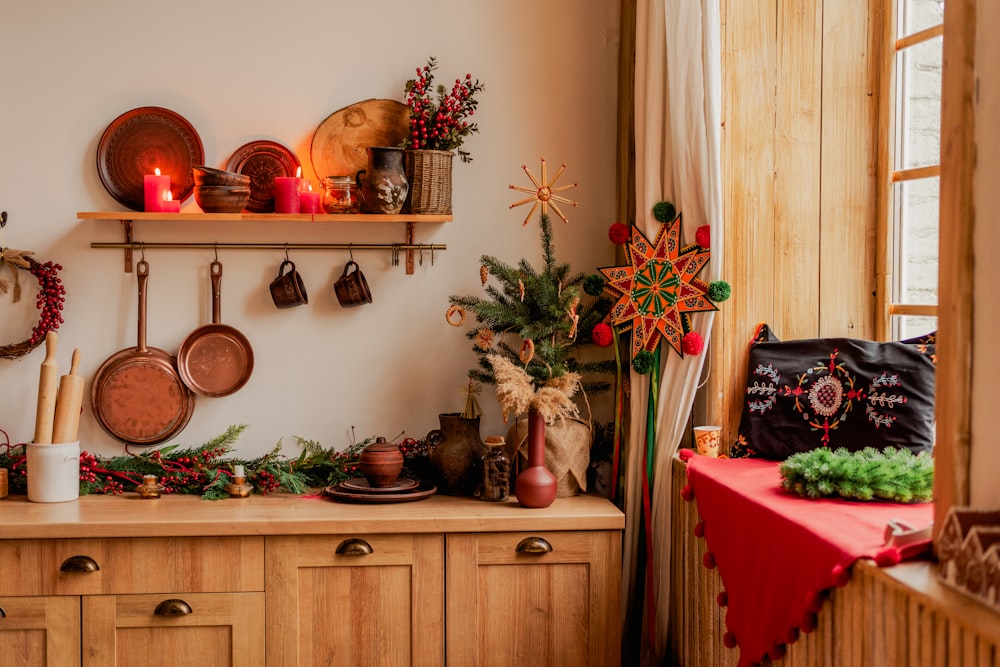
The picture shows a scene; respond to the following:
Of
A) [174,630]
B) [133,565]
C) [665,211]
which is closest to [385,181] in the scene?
[665,211]

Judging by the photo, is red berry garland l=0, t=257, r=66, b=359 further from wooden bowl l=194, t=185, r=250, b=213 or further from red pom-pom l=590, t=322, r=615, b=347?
red pom-pom l=590, t=322, r=615, b=347

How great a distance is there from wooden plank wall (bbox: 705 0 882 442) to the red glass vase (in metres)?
0.51

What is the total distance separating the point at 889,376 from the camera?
7.25 ft

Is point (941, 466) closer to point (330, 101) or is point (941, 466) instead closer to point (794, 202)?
point (794, 202)

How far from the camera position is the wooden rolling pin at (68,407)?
2.65 m

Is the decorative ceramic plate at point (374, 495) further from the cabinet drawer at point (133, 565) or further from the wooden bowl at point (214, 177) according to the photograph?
the wooden bowl at point (214, 177)

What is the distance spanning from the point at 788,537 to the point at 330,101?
79.8 inches

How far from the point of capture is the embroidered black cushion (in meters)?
2.17

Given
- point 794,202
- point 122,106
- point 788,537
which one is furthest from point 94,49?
point 788,537

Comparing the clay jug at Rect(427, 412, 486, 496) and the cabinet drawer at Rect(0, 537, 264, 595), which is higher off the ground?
the clay jug at Rect(427, 412, 486, 496)

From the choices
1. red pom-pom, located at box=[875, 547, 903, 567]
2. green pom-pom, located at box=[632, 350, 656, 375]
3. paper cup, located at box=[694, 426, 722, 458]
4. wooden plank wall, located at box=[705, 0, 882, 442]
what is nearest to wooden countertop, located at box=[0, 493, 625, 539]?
paper cup, located at box=[694, 426, 722, 458]

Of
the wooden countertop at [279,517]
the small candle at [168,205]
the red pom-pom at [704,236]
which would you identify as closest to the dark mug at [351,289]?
the small candle at [168,205]

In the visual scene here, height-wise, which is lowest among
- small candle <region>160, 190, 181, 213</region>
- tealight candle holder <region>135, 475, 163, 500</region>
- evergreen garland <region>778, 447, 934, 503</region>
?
tealight candle holder <region>135, 475, 163, 500</region>

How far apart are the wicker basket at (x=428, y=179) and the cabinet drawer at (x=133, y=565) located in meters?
1.13
